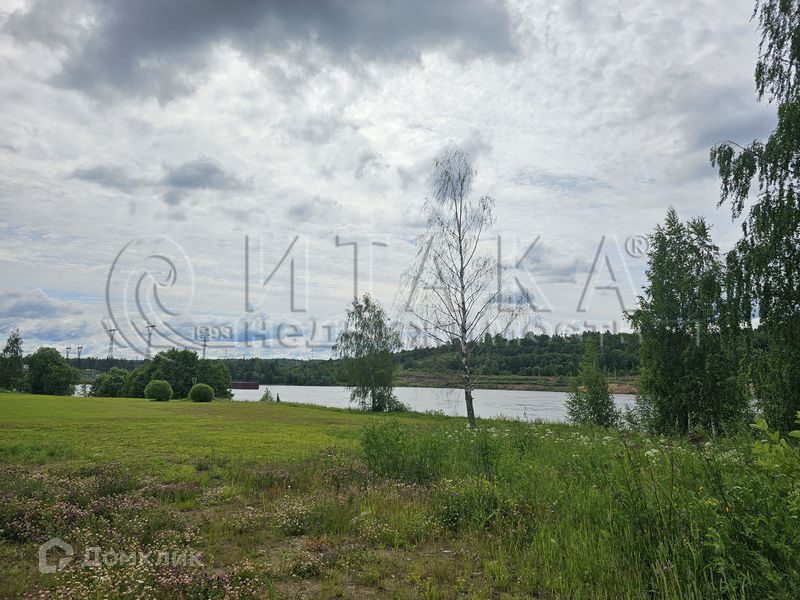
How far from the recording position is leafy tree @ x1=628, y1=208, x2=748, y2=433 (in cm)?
2181

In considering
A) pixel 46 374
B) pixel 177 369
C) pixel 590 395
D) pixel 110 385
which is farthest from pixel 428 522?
pixel 110 385

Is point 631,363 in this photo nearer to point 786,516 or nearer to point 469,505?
point 469,505

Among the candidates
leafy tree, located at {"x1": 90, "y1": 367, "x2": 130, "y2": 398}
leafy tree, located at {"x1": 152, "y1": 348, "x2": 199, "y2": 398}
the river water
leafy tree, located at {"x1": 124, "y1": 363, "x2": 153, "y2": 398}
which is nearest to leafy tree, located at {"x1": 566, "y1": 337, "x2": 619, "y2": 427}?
the river water

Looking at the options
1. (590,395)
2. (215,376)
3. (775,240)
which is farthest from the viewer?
(215,376)

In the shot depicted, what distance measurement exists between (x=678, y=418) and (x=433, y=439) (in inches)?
698

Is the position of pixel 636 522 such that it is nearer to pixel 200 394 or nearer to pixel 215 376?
pixel 200 394

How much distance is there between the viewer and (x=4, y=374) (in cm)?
7538

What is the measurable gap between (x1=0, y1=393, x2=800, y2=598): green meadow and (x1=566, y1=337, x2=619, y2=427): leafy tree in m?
18.9

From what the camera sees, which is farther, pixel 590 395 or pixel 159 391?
pixel 159 391

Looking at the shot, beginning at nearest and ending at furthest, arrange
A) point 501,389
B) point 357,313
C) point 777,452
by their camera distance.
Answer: point 777,452 < point 357,313 < point 501,389

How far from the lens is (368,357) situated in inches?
1848

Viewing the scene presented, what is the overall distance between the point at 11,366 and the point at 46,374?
668 inches

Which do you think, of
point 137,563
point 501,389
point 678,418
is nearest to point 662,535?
point 137,563

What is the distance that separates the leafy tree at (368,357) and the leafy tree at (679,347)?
25.1 meters
